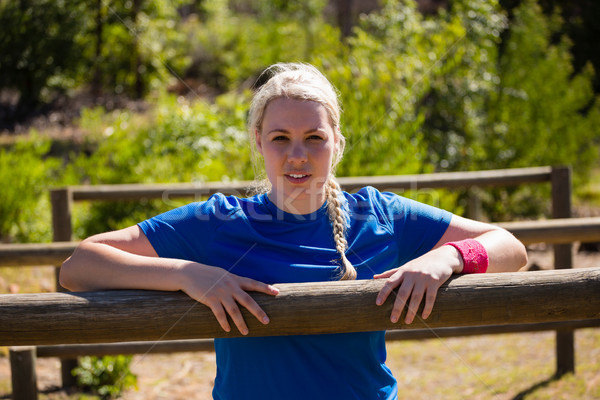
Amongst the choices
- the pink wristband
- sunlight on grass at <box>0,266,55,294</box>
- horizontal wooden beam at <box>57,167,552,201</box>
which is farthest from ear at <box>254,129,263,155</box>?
sunlight on grass at <box>0,266,55,294</box>

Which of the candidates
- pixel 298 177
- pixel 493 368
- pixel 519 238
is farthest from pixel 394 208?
pixel 493 368

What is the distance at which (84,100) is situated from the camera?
39.4 feet

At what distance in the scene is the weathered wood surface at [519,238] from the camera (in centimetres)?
270

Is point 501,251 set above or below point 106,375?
above

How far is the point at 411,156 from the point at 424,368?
1.85 metres

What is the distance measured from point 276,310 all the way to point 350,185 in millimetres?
2239

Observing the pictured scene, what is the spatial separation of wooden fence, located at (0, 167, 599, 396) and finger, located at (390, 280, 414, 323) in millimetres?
1598

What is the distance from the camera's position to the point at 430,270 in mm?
1368

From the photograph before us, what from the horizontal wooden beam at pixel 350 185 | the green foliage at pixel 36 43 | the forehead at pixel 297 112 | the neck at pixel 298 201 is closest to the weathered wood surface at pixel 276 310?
the neck at pixel 298 201

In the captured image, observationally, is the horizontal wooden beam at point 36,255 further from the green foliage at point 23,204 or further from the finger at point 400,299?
the green foliage at point 23,204

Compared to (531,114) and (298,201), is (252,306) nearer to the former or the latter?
(298,201)

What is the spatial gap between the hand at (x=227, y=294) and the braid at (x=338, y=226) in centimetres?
27

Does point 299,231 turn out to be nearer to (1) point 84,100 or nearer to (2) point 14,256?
(2) point 14,256

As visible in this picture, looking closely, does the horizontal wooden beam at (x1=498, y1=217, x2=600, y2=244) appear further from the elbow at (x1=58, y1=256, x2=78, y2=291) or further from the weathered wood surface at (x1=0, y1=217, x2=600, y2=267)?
the elbow at (x1=58, y1=256, x2=78, y2=291)
